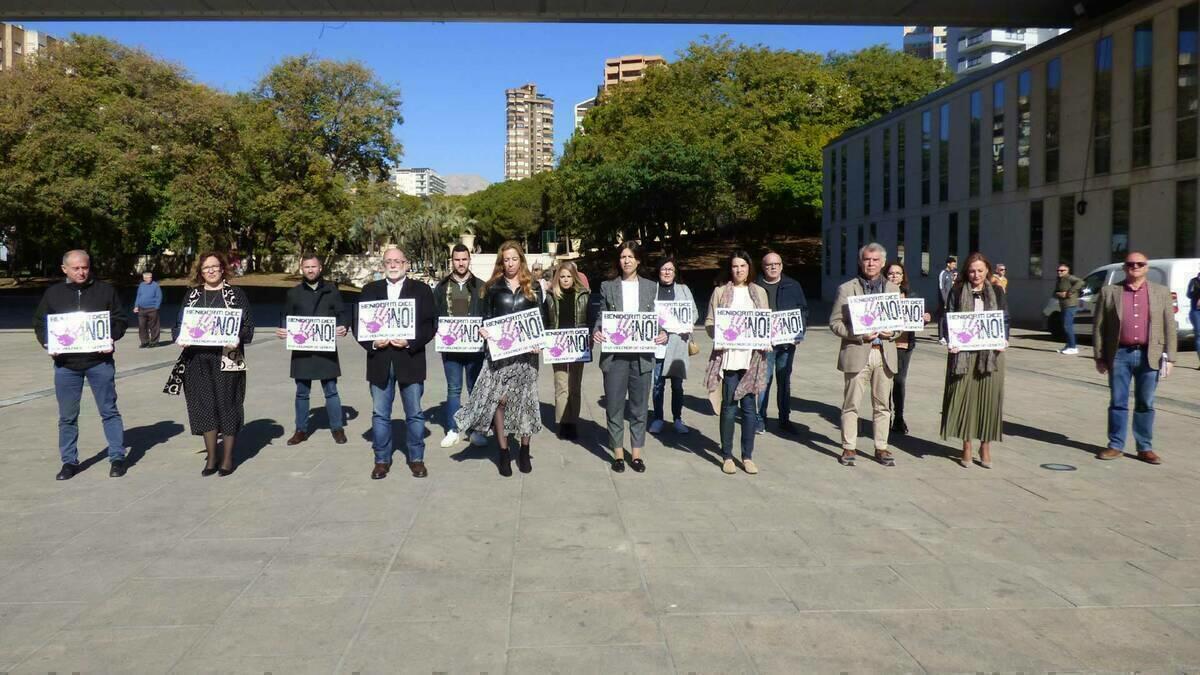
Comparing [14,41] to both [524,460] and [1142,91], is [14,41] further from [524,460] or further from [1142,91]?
[524,460]

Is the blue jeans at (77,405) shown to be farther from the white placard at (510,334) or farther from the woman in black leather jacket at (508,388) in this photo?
the white placard at (510,334)

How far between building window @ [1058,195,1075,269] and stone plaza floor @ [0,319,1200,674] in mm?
18136

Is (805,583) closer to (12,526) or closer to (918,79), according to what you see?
(12,526)

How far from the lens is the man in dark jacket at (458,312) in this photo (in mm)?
8594

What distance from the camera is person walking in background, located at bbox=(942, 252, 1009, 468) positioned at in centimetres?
764

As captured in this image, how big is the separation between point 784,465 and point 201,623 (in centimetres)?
496

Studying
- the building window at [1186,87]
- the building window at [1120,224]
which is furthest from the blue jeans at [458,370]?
the building window at [1120,224]

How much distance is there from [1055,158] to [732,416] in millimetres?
22756

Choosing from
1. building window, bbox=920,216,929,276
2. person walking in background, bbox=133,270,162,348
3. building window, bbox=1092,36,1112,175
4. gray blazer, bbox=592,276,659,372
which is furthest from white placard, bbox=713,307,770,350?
building window, bbox=920,216,929,276

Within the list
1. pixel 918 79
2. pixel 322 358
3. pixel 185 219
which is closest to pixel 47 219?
pixel 185 219

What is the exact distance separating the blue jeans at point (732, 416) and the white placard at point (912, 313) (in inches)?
60.8

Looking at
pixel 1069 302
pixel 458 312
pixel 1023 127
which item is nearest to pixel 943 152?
pixel 1023 127

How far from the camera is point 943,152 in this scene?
32281 mm

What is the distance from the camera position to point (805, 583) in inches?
189
